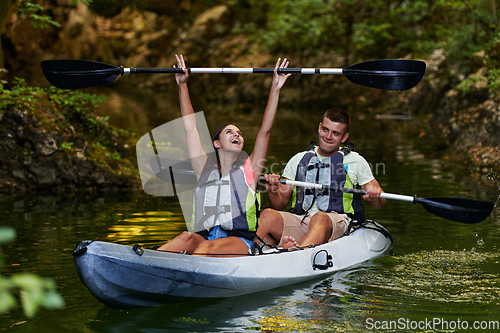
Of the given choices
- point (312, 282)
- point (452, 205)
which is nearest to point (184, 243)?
point (312, 282)

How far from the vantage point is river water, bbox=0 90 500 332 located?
358 cm

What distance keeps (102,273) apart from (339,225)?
88.2 inches

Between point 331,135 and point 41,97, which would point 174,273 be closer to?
point 331,135

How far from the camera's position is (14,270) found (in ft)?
15.1

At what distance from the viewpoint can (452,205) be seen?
16.0 ft

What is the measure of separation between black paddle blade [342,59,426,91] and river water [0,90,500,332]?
1580 mm

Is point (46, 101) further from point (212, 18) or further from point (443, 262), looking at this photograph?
point (212, 18)

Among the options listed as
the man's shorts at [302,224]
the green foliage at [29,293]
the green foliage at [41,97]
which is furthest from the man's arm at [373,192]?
the green foliage at [41,97]

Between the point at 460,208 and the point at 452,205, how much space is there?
0.24ft

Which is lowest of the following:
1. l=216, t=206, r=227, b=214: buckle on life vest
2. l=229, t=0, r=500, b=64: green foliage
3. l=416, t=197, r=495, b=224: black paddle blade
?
l=416, t=197, r=495, b=224: black paddle blade

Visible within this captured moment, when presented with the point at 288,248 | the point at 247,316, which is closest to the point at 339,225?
the point at 288,248

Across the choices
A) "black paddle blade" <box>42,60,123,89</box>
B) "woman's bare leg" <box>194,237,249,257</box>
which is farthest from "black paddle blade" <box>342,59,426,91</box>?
"black paddle blade" <box>42,60,123,89</box>

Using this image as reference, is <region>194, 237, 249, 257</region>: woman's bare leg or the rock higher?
the rock

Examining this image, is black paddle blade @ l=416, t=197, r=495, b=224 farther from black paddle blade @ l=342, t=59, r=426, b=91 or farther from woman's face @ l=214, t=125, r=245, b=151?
woman's face @ l=214, t=125, r=245, b=151
